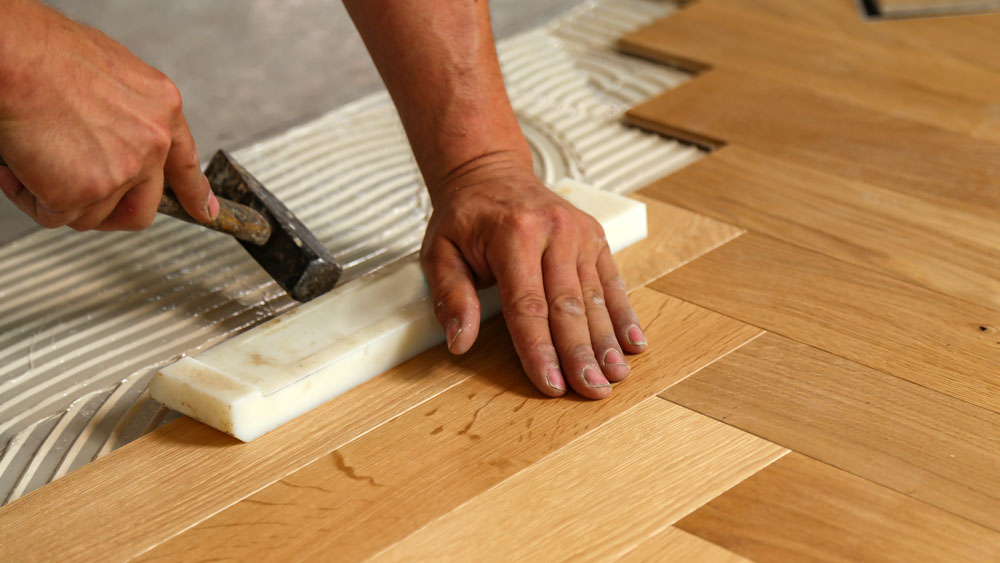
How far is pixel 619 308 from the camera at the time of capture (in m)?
1.24

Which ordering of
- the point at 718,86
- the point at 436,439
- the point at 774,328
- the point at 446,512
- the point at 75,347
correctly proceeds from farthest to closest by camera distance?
the point at 718,86 → the point at 75,347 → the point at 774,328 → the point at 436,439 → the point at 446,512

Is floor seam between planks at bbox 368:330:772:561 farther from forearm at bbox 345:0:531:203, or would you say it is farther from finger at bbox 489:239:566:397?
forearm at bbox 345:0:531:203

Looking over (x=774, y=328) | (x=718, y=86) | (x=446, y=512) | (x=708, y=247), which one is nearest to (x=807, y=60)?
(x=718, y=86)

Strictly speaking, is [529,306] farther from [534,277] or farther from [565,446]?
[565,446]

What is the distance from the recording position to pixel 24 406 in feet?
4.18

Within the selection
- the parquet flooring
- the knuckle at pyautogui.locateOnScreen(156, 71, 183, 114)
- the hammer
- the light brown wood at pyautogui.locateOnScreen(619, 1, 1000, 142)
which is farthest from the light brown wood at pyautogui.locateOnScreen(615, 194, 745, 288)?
the knuckle at pyautogui.locateOnScreen(156, 71, 183, 114)

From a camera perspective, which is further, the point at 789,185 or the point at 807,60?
the point at 807,60

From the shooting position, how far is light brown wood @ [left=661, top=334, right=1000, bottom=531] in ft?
3.33

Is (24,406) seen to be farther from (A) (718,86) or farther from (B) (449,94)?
(A) (718,86)

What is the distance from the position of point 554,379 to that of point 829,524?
33cm

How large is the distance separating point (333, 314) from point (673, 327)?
0.42 metres

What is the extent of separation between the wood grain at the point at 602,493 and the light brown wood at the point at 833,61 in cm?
94

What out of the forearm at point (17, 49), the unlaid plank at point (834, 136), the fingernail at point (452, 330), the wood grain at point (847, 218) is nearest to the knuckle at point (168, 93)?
the forearm at point (17, 49)

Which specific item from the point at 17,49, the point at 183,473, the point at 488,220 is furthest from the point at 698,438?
the point at 17,49
